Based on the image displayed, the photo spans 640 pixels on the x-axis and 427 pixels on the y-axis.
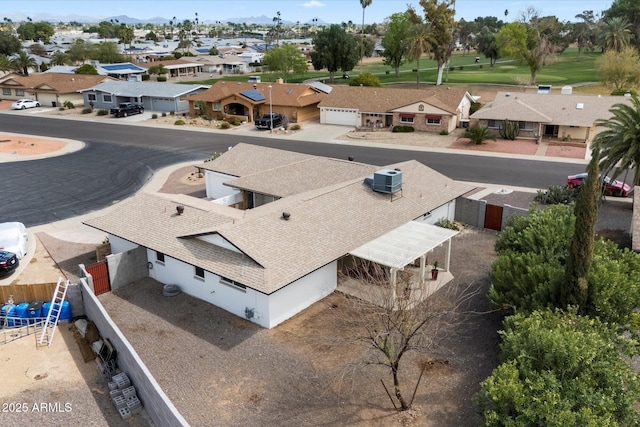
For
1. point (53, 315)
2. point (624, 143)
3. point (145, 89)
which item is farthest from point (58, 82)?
point (624, 143)

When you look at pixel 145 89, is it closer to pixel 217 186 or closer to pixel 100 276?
pixel 217 186

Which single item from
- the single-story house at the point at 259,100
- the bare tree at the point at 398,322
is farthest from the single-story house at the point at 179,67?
the bare tree at the point at 398,322

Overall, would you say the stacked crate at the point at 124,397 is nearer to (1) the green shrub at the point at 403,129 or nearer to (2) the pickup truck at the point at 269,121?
(2) the pickup truck at the point at 269,121

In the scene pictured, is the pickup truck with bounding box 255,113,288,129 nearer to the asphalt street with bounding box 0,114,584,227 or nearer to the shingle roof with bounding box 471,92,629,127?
the asphalt street with bounding box 0,114,584,227

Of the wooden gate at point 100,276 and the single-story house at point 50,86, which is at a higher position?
the single-story house at point 50,86

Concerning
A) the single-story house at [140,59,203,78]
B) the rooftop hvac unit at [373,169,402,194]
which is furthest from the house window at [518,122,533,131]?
the single-story house at [140,59,203,78]
